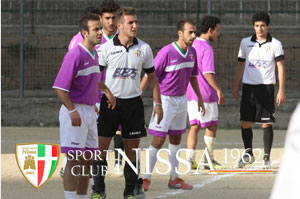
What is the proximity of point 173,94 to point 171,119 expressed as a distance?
0.82ft

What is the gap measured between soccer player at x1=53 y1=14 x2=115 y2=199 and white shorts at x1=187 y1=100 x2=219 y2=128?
3213 millimetres

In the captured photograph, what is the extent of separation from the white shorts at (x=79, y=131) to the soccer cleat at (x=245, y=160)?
12.0 ft

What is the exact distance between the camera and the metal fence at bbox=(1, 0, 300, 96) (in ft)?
46.8

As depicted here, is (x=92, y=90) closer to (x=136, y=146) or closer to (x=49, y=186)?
(x=136, y=146)

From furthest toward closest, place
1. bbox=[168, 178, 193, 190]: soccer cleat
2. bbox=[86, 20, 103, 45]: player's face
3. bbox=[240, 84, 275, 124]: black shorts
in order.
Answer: bbox=[240, 84, 275, 124]: black shorts < bbox=[168, 178, 193, 190]: soccer cleat < bbox=[86, 20, 103, 45]: player's face

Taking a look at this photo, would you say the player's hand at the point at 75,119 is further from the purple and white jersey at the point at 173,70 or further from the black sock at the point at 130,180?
the purple and white jersey at the point at 173,70

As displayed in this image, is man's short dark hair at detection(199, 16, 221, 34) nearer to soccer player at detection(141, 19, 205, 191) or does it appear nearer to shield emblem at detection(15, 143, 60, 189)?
soccer player at detection(141, 19, 205, 191)

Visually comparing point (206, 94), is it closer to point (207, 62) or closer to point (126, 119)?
point (207, 62)

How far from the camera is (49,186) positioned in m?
7.31

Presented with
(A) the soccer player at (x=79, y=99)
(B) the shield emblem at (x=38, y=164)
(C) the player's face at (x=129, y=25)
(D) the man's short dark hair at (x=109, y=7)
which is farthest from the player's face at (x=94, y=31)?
(B) the shield emblem at (x=38, y=164)

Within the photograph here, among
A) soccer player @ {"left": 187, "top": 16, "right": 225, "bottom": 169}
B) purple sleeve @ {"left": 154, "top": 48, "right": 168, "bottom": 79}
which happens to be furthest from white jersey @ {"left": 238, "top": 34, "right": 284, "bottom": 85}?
purple sleeve @ {"left": 154, "top": 48, "right": 168, "bottom": 79}

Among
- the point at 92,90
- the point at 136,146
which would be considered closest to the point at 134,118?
the point at 136,146

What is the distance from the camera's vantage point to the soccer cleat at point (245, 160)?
8.86 metres

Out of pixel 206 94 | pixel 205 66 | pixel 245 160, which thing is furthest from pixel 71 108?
pixel 245 160
